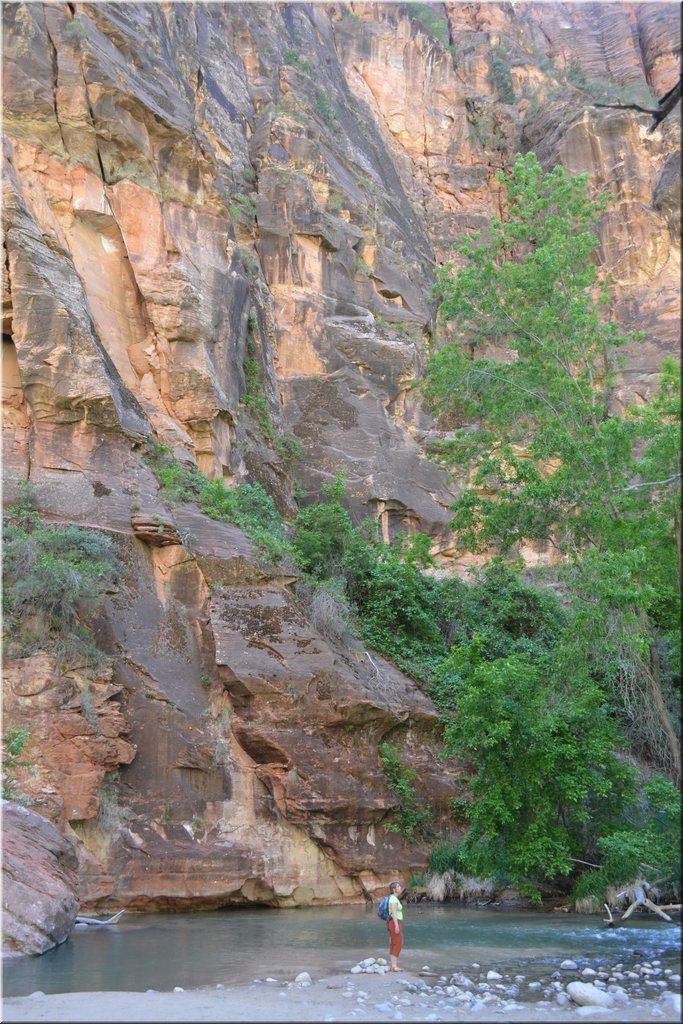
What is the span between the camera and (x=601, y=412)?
18.3 metres

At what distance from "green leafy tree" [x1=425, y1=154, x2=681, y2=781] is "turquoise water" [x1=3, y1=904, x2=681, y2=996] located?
3742 mm

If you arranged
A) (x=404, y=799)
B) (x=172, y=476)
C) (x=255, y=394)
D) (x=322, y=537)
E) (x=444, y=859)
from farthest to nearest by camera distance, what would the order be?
(x=255, y=394) < (x=322, y=537) < (x=172, y=476) < (x=404, y=799) < (x=444, y=859)

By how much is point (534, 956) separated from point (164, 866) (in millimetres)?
7589

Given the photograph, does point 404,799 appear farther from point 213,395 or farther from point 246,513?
point 213,395

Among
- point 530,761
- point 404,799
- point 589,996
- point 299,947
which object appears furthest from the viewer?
point 404,799

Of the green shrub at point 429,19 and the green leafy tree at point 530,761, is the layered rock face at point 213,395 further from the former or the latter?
the green shrub at point 429,19

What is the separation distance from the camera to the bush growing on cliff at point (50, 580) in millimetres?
17828

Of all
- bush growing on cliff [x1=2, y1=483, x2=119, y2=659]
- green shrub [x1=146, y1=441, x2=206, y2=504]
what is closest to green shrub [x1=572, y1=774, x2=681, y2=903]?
bush growing on cliff [x1=2, y1=483, x2=119, y2=659]

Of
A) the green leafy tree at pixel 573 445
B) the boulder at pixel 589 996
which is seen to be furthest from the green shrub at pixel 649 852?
the boulder at pixel 589 996

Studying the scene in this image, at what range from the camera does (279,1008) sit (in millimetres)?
9312

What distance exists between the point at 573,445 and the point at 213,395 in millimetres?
11548

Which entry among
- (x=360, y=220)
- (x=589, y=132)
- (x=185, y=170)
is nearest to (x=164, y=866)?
(x=185, y=170)

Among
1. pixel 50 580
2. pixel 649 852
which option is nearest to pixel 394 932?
pixel 649 852

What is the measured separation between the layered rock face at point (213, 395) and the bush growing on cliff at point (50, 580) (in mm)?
581
